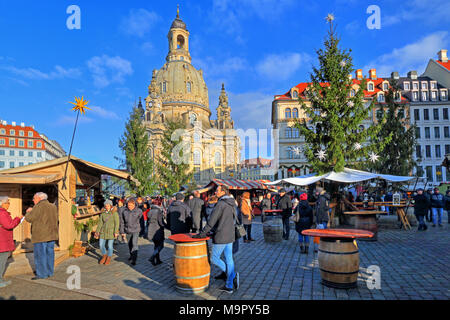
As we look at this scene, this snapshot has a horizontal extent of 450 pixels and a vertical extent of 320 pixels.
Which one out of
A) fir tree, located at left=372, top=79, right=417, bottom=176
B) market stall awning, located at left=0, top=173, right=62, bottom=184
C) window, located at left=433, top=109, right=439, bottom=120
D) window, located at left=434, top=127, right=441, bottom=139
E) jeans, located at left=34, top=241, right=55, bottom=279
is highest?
window, located at left=433, top=109, right=439, bottom=120

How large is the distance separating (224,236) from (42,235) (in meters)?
4.30

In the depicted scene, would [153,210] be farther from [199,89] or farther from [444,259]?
[199,89]

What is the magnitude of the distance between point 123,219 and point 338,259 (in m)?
5.86

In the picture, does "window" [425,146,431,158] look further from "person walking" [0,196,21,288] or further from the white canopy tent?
"person walking" [0,196,21,288]

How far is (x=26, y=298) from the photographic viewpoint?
18.1 feet

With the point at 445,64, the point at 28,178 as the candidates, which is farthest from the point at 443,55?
the point at 28,178

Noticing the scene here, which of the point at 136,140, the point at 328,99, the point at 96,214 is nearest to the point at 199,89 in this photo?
the point at 136,140

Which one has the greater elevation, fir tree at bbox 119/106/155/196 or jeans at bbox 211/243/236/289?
fir tree at bbox 119/106/155/196

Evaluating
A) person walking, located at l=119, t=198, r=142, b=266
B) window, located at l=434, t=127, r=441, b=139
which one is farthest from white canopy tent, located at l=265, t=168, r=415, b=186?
window, located at l=434, t=127, r=441, b=139

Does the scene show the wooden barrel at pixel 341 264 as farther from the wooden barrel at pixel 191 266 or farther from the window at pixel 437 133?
the window at pixel 437 133

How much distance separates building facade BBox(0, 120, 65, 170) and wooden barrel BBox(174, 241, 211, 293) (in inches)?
3176

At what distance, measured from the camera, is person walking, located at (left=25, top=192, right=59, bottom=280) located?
685 cm

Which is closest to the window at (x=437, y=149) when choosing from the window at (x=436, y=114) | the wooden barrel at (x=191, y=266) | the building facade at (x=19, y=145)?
the window at (x=436, y=114)

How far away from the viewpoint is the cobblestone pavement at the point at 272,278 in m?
5.49
